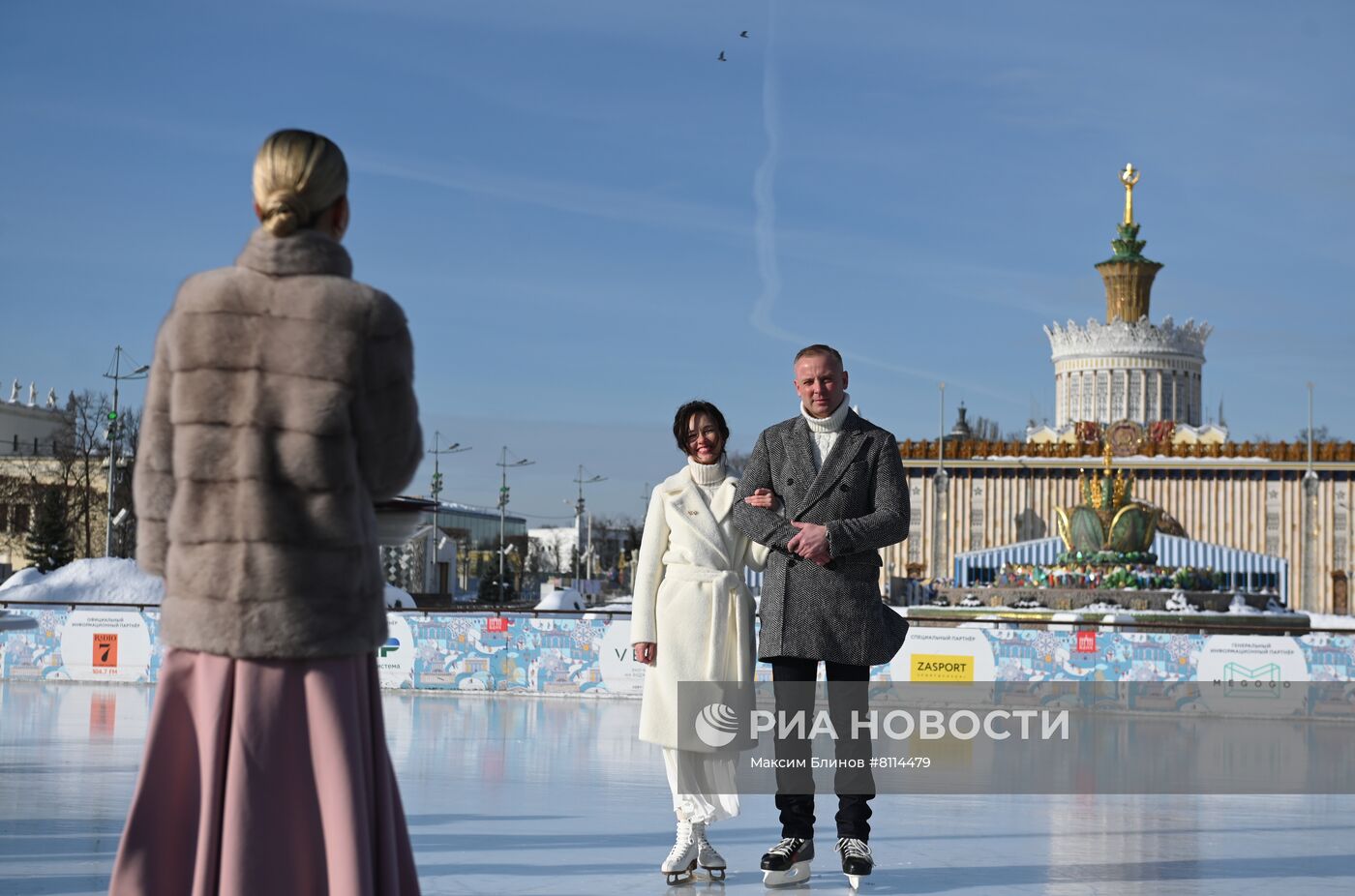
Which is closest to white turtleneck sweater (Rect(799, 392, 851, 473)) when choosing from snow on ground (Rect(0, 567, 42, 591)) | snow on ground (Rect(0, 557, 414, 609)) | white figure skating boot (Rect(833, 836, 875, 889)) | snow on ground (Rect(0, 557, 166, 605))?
white figure skating boot (Rect(833, 836, 875, 889))

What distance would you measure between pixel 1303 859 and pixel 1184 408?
6450 centimetres

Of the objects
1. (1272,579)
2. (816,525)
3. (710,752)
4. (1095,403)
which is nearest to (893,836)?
(710,752)

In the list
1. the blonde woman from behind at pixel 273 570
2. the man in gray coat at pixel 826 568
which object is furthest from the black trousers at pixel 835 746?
the blonde woman from behind at pixel 273 570

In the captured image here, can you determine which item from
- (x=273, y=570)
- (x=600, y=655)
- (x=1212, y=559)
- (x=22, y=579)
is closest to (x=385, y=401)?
(x=273, y=570)

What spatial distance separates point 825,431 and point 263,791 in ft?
9.13

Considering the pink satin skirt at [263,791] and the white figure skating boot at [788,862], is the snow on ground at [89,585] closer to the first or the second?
the white figure skating boot at [788,862]

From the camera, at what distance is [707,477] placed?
5723 millimetres

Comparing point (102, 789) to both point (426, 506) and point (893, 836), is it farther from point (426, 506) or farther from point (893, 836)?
point (426, 506)

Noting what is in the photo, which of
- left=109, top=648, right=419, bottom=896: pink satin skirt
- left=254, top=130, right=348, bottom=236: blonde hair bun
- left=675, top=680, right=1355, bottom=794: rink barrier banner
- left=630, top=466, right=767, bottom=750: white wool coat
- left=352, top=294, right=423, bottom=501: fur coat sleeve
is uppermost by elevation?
left=254, top=130, right=348, bottom=236: blonde hair bun

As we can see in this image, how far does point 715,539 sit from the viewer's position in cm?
565

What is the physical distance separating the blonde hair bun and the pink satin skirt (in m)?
0.89

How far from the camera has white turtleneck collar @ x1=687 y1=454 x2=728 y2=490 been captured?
5.71 meters

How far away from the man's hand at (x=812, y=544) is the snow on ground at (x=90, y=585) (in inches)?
761

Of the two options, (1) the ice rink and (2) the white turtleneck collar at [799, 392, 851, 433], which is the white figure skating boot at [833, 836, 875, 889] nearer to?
(1) the ice rink
